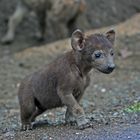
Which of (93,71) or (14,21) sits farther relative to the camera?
(14,21)

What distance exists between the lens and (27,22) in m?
18.2

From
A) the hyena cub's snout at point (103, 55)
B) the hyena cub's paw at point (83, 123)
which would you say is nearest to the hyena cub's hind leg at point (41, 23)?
the hyena cub's snout at point (103, 55)

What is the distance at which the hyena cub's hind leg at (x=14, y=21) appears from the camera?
16.6 meters

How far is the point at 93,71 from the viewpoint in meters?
8.15

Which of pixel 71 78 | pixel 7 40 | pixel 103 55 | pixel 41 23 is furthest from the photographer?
pixel 7 40

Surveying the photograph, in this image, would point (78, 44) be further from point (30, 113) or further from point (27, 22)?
point (27, 22)

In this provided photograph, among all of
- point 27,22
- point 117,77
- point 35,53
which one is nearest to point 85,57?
point 117,77

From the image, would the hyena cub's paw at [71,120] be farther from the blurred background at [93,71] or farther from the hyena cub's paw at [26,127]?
the hyena cub's paw at [26,127]

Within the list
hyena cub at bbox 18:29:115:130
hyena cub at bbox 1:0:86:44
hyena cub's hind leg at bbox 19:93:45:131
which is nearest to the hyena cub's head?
hyena cub at bbox 18:29:115:130

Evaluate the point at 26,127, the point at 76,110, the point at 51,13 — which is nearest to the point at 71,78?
the point at 76,110

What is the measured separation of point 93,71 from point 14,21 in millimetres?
8920

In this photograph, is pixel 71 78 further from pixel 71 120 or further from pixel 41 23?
pixel 41 23

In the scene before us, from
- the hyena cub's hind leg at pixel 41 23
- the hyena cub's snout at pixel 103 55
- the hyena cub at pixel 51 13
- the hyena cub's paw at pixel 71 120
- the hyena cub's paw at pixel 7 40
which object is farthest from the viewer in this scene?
the hyena cub's paw at pixel 7 40

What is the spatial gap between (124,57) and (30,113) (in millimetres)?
5756
